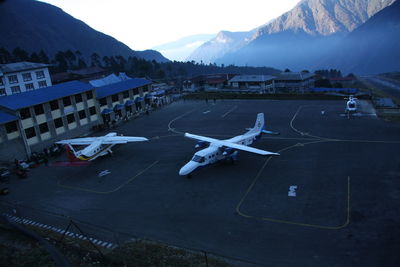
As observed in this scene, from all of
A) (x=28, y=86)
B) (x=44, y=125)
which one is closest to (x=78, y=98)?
(x=44, y=125)

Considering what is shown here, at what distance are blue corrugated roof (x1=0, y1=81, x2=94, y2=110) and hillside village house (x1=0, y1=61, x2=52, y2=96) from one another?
49089mm

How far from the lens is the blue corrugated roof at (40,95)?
50.1 metres

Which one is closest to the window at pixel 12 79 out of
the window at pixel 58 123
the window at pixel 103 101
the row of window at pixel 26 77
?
the row of window at pixel 26 77

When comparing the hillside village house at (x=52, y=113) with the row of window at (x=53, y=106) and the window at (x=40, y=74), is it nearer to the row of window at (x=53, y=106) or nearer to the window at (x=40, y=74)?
the row of window at (x=53, y=106)

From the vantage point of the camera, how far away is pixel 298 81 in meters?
121

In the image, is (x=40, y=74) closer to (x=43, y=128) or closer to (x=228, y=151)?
(x=43, y=128)

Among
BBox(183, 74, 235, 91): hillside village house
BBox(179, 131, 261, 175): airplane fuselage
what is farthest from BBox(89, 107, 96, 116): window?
BBox(183, 74, 235, 91): hillside village house

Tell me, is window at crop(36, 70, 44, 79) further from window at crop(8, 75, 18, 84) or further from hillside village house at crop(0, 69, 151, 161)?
hillside village house at crop(0, 69, 151, 161)

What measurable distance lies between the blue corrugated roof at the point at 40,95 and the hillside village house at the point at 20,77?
49.1 m

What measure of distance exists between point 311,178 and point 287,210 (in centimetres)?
801

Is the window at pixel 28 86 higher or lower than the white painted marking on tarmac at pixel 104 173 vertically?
higher

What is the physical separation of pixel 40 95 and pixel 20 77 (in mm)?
57899

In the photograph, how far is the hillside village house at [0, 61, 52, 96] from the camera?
95.9 m

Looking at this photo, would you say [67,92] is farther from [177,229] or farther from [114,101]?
[177,229]
